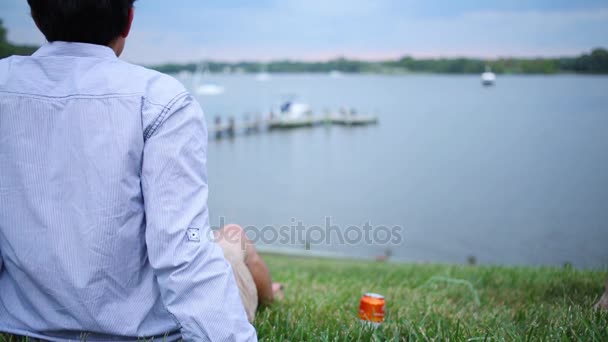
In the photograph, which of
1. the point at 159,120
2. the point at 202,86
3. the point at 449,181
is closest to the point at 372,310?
the point at 159,120

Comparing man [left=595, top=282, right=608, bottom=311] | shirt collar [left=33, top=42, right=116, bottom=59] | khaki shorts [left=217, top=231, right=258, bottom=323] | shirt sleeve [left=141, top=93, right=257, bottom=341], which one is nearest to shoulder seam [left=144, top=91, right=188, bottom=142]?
shirt sleeve [left=141, top=93, right=257, bottom=341]

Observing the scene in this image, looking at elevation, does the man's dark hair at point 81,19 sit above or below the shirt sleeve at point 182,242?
above

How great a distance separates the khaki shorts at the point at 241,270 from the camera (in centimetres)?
190

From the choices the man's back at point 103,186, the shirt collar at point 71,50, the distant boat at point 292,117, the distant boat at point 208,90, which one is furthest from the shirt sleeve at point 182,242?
the distant boat at point 208,90

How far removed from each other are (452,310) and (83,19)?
1.88 m

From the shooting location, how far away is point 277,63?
80812 mm

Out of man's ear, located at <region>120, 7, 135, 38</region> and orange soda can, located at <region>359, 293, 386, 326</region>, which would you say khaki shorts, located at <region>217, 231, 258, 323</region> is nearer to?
orange soda can, located at <region>359, 293, 386, 326</region>

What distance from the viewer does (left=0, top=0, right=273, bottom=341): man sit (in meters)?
1.21

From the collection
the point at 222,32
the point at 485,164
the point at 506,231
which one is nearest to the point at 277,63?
the point at 222,32

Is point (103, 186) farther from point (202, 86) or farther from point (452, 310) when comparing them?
point (202, 86)

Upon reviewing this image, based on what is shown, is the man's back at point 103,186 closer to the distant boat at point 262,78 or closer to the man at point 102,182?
the man at point 102,182

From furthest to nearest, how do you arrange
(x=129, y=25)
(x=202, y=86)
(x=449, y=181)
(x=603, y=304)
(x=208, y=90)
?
(x=202, y=86)
(x=208, y=90)
(x=449, y=181)
(x=603, y=304)
(x=129, y=25)

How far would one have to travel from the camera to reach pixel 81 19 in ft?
4.16

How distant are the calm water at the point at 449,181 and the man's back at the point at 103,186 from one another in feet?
10.4
